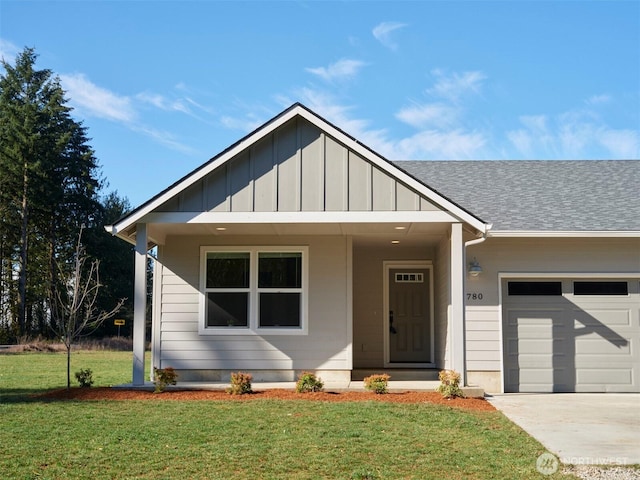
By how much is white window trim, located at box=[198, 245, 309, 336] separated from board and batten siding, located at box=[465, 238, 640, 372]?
3.04m

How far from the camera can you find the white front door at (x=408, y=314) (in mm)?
15000

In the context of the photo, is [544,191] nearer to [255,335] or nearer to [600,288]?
[600,288]

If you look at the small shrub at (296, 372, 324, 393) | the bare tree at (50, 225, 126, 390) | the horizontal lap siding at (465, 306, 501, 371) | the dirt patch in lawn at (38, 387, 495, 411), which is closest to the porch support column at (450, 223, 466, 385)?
the dirt patch in lawn at (38, 387, 495, 411)

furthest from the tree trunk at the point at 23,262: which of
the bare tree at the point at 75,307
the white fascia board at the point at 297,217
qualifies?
the white fascia board at the point at 297,217

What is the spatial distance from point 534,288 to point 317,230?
13.9ft

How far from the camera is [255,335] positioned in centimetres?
1297

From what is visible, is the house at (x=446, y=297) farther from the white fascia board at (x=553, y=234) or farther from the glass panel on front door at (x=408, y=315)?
the glass panel on front door at (x=408, y=315)

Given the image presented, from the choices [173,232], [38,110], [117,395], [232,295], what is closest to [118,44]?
[173,232]

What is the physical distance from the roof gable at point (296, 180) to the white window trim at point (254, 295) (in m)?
1.88

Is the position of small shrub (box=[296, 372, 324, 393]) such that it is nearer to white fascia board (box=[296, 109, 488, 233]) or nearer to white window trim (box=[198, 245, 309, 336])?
white window trim (box=[198, 245, 309, 336])

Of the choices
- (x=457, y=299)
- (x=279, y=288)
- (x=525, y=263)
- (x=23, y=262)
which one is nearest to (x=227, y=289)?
(x=279, y=288)

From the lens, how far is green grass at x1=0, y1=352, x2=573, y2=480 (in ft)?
21.1

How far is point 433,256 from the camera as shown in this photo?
15.0m

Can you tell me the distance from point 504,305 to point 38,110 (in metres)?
30.2
